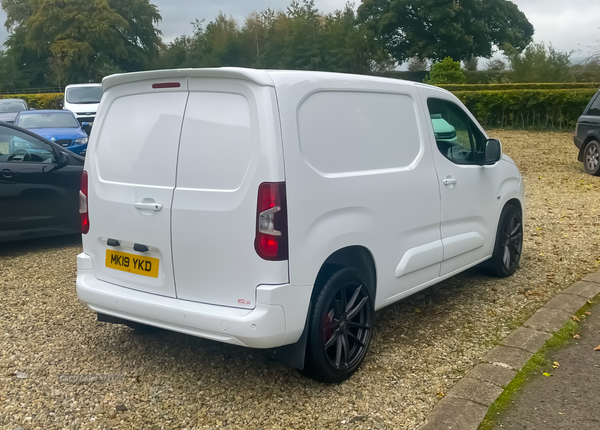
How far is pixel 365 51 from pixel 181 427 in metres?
56.2

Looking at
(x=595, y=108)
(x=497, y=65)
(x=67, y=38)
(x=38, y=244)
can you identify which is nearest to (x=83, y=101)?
(x=38, y=244)

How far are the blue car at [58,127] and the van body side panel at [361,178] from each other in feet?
31.5

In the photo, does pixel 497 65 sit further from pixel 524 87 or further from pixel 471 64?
pixel 524 87

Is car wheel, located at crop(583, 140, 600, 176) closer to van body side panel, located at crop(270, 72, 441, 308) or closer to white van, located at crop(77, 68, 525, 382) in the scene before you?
van body side panel, located at crop(270, 72, 441, 308)

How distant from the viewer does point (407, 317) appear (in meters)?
5.01

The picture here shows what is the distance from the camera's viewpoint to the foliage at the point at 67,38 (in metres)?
58.2

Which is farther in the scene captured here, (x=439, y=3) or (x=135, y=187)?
(x=439, y=3)

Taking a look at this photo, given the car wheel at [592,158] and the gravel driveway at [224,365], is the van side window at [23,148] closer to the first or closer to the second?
the gravel driveway at [224,365]

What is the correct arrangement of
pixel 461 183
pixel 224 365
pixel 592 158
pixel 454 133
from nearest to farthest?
pixel 224 365, pixel 461 183, pixel 454 133, pixel 592 158

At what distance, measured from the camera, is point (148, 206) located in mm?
3553

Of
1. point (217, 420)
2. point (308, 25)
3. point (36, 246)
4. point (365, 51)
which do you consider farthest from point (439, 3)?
point (217, 420)

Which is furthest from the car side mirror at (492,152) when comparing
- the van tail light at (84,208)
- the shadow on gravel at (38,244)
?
the shadow on gravel at (38,244)

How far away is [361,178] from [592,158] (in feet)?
34.1

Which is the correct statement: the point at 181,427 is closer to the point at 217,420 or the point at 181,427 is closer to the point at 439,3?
the point at 217,420
